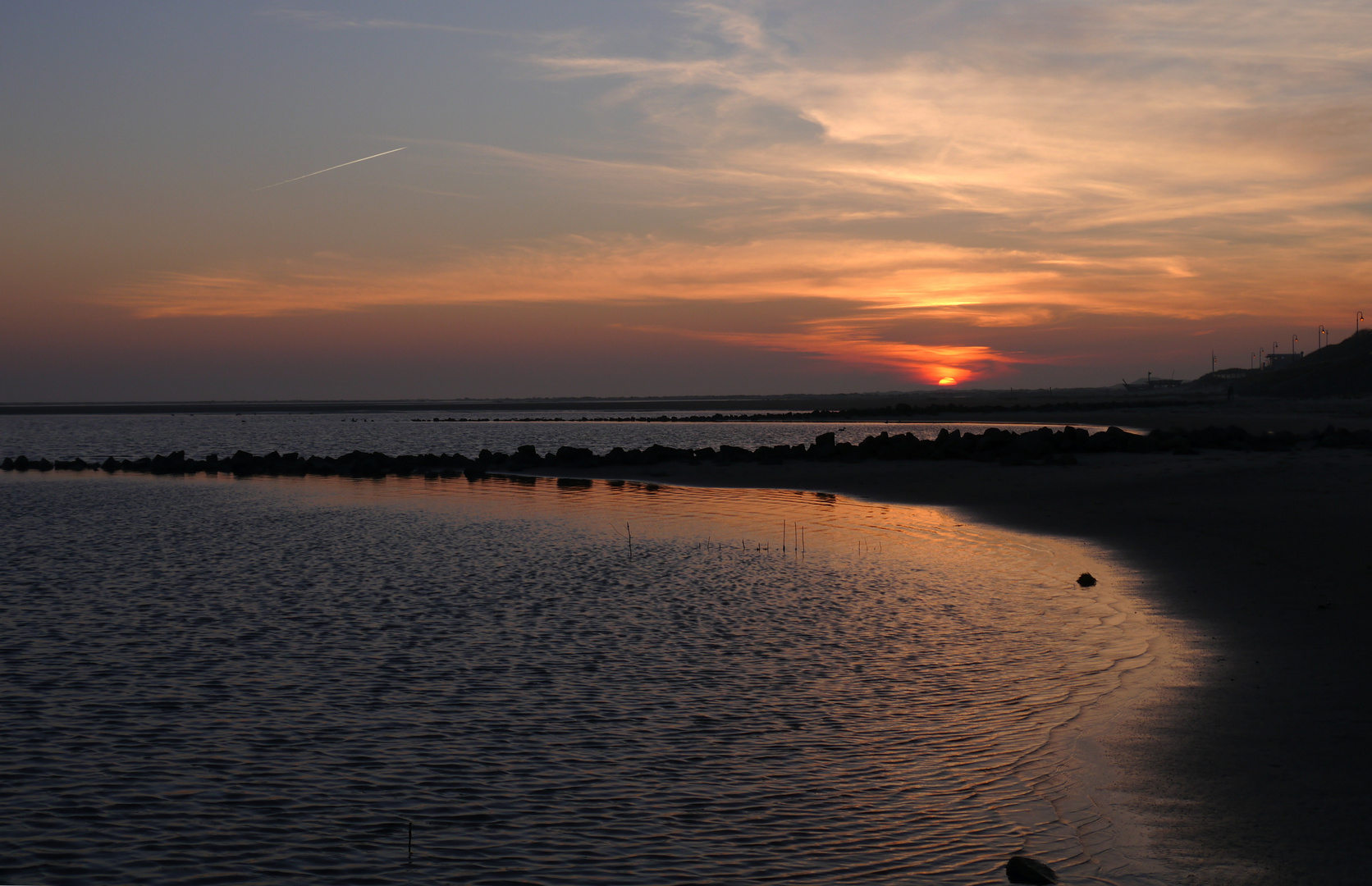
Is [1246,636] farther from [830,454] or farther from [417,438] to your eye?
[417,438]

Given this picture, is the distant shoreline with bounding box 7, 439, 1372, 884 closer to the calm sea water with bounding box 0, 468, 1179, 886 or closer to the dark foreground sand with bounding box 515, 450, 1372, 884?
the dark foreground sand with bounding box 515, 450, 1372, 884

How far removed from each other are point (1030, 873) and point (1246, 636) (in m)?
8.80

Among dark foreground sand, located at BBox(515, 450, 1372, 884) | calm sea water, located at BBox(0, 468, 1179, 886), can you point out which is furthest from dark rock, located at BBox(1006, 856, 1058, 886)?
dark foreground sand, located at BBox(515, 450, 1372, 884)

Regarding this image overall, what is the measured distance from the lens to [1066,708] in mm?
10516

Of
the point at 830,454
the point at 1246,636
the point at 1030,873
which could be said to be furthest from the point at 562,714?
the point at 830,454

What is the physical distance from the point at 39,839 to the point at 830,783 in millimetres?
6065

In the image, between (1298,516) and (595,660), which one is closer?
(595,660)

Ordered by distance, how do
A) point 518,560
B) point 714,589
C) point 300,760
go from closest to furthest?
1. point 300,760
2. point 714,589
3. point 518,560

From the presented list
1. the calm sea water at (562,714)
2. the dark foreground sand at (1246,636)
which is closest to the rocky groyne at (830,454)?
the dark foreground sand at (1246,636)

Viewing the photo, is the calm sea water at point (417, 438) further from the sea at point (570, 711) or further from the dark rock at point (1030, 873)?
the dark rock at point (1030, 873)

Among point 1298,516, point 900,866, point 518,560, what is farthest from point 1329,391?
point 900,866

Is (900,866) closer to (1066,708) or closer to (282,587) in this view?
(1066,708)

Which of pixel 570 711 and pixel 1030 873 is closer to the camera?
pixel 1030 873

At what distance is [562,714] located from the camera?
412 inches
